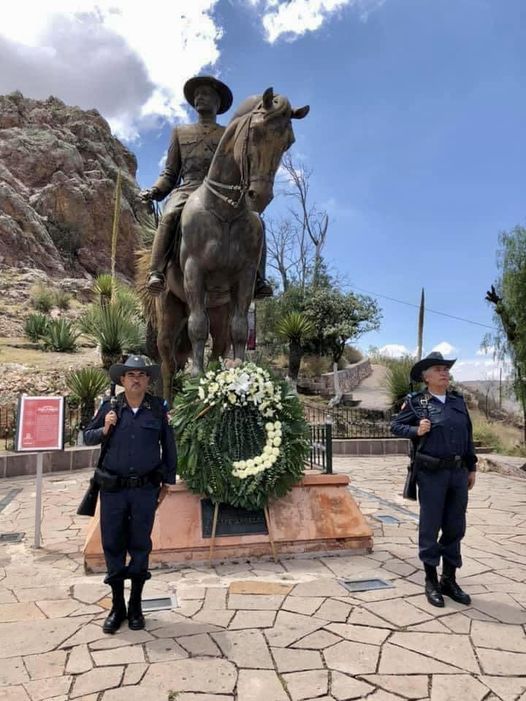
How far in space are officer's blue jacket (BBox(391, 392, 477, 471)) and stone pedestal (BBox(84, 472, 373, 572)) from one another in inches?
53.3

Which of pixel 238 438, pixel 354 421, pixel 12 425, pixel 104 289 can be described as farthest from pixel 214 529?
pixel 104 289

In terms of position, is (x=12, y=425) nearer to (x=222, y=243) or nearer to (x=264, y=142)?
(x=222, y=243)

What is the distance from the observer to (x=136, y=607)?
3.15 metres

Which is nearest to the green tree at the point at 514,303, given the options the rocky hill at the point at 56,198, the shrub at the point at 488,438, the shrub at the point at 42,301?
the shrub at the point at 488,438

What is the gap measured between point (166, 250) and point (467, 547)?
4502mm

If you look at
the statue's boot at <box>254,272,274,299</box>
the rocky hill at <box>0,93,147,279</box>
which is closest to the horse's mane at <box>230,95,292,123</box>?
the statue's boot at <box>254,272,274,299</box>

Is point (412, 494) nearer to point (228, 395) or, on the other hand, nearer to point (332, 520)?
point (332, 520)

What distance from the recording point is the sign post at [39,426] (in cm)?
522

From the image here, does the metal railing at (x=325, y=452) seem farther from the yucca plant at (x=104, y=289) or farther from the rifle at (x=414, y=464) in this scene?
the yucca plant at (x=104, y=289)

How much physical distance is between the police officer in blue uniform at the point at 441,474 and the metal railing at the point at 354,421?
10424mm

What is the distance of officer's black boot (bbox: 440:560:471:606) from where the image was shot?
3.57 m

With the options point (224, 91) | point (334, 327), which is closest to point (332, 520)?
point (224, 91)

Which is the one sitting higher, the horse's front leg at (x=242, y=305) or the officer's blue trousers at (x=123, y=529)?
the horse's front leg at (x=242, y=305)

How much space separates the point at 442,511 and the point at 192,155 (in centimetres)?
469
